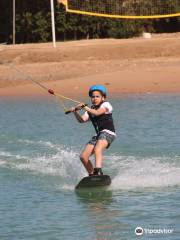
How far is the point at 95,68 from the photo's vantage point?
94.7ft

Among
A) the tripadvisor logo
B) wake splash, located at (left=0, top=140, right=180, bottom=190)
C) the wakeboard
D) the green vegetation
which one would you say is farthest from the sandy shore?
the tripadvisor logo

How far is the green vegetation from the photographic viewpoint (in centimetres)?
4247

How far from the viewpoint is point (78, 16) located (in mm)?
43031

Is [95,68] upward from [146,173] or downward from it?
upward

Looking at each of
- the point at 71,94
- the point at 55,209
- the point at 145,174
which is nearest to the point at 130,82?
the point at 71,94

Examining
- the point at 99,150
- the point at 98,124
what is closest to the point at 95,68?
the point at 98,124

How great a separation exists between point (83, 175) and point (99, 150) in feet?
4.15

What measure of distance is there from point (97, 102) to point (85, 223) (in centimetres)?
249

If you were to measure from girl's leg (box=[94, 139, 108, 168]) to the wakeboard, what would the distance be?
0.65 ft

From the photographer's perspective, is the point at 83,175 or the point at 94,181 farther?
the point at 83,175

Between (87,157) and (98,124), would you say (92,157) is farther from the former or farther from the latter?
(87,157)

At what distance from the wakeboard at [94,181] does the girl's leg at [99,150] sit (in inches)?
7.8

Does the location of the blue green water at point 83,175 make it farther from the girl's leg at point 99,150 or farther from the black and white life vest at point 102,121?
the black and white life vest at point 102,121

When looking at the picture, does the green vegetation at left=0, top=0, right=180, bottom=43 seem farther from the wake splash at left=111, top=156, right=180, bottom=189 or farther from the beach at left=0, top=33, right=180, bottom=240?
the wake splash at left=111, top=156, right=180, bottom=189
